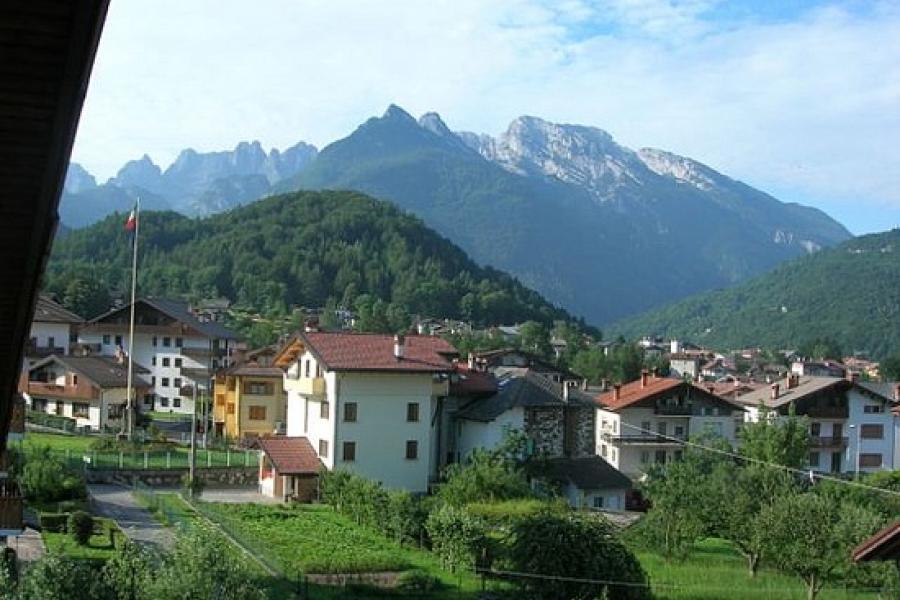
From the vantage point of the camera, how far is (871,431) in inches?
2239

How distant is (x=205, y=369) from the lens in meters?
63.5

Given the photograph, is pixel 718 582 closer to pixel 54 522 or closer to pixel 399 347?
pixel 399 347

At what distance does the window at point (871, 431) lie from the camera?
2229 inches

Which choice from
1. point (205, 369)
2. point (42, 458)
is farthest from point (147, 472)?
point (205, 369)

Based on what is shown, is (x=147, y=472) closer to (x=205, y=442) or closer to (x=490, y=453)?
(x=205, y=442)

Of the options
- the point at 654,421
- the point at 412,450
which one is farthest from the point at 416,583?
the point at 654,421

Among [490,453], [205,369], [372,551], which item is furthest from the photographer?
[205,369]

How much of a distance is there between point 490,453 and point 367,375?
5.40m

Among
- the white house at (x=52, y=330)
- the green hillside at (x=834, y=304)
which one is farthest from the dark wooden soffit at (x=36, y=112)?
the green hillside at (x=834, y=304)

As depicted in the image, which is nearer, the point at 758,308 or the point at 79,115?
the point at 79,115

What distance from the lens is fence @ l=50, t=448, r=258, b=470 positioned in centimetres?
3675

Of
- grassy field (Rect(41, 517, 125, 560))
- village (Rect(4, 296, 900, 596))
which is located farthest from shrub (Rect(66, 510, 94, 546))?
village (Rect(4, 296, 900, 596))

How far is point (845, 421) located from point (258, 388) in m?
33.3

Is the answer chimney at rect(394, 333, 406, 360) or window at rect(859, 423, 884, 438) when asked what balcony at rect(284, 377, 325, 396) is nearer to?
chimney at rect(394, 333, 406, 360)
